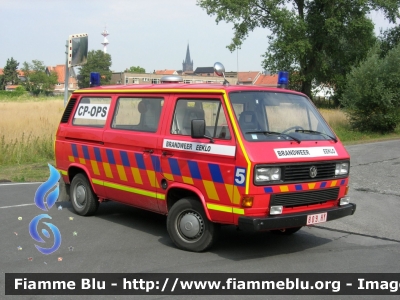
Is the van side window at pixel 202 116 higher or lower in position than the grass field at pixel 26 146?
higher

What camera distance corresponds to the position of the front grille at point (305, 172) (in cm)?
629

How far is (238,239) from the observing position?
7477 mm

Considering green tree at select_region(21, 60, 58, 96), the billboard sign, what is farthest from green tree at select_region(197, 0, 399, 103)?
green tree at select_region(21, 60, 58, 96)

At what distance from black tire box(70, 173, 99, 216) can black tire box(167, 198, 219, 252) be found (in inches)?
87.5

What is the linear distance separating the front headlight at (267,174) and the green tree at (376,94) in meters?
23.1

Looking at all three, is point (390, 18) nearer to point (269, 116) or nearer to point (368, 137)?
point (368, 137)

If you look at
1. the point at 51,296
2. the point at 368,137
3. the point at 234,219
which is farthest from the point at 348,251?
the point at 368,137

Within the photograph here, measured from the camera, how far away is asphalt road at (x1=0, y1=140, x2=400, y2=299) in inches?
239

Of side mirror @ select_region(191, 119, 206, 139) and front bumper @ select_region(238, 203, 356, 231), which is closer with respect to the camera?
front bumper @ select_region(238, 203, 356, 231)

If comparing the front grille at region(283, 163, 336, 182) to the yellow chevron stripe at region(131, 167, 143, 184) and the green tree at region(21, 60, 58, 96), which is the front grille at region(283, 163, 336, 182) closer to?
the yellow chevron stripe at region(131, 167, 143, 184)

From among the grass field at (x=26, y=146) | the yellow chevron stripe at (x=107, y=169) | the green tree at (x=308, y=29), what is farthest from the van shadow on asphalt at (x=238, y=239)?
the green tree at (x=308, y=29)

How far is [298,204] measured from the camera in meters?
6.45

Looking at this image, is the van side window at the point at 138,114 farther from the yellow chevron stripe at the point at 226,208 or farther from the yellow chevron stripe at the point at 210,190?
the yellow chevron stripe at the point at 226,208

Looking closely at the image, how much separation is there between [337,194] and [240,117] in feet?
5.51
